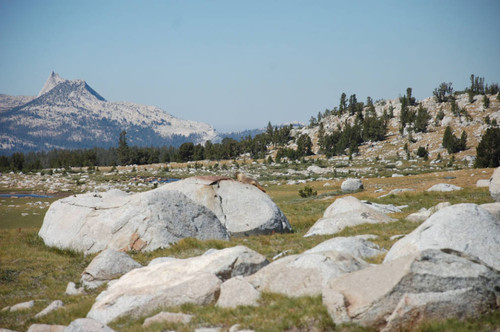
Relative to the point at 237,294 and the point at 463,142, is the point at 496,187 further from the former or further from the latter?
the point at 463,142

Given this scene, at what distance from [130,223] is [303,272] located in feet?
48.2

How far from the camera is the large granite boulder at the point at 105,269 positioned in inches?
684

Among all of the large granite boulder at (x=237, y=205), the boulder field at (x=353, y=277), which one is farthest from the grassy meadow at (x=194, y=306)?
the large granite boulder at (x=237, y=205)

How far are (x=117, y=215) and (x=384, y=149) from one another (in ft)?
566

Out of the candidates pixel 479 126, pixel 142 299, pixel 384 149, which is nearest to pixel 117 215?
pixel 142 299

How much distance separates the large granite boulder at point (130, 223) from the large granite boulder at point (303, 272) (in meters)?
11.0

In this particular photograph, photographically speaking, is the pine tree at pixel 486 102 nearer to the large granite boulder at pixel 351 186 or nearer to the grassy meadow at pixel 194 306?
the large granite boulder at pixel 351 186

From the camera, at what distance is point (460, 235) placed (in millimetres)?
14203

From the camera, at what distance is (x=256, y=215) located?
1192 inches

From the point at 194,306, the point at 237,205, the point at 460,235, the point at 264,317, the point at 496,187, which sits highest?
the point at 460,235

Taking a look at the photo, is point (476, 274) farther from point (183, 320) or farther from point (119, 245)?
point (119, 245)

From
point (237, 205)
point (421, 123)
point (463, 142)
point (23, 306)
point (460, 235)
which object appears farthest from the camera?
point (421, 123)

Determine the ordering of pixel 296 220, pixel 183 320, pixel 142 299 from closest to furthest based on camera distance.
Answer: pixel 183 320 < pixel 142 299 < pixel 296 220

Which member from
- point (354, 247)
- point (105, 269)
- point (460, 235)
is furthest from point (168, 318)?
point (460, 235)
